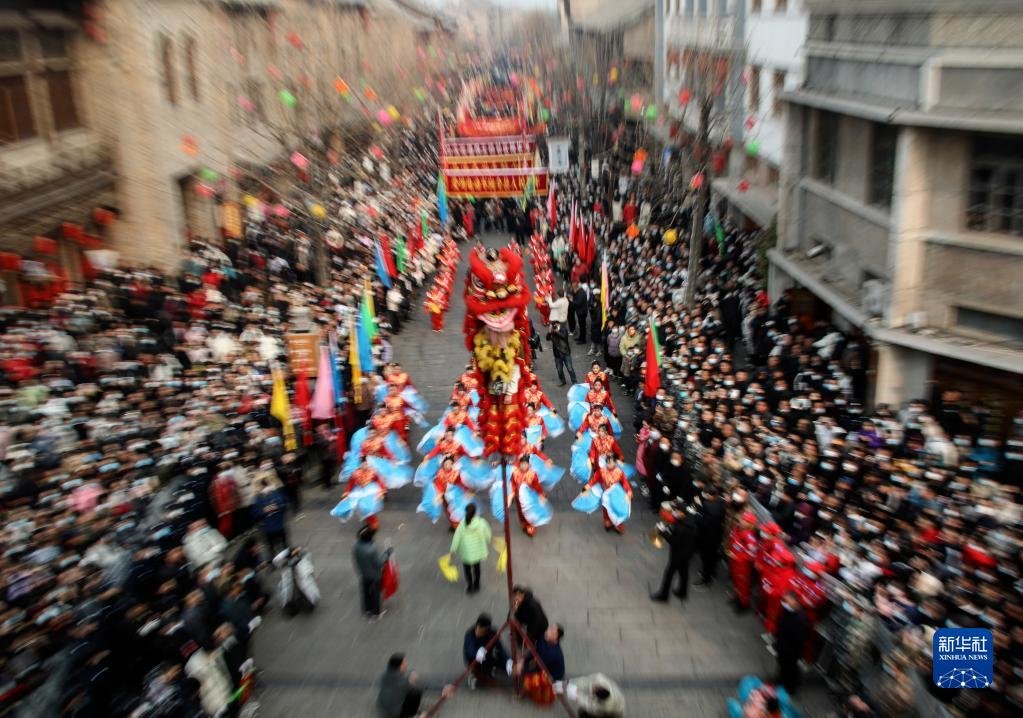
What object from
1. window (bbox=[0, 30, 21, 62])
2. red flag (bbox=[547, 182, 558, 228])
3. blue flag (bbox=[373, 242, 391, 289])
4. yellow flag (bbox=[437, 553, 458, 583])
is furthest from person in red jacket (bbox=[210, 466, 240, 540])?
red flag (bbox=[547, 182, 558, 228])

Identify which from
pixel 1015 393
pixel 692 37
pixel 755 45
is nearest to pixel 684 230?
pixel 755 45

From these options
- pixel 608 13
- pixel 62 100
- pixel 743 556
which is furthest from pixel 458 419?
pixel 608 13

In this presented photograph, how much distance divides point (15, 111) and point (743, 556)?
14.9 meters

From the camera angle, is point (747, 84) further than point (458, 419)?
Yes

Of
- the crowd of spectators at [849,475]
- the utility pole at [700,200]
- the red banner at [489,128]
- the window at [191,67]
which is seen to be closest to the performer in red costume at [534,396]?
the crowd of spectators at [849,475]

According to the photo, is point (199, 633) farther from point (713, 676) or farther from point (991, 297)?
point (991, 297)

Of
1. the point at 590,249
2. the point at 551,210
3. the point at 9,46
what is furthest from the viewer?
the point at 551,210

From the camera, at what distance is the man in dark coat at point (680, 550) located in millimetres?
8883

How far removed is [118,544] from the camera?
8656 mm

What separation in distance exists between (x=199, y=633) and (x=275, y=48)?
21.9m

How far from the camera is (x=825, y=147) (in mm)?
14492

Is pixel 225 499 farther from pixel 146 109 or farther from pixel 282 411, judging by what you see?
pixel 146 109

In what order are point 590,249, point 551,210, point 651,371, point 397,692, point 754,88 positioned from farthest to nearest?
point 551,210 → point 590,249 → point 754,88 → point 651,371 → point 397,692

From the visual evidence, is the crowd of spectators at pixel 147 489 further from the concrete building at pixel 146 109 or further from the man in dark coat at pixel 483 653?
the man in dark coat at pixel 483 653
